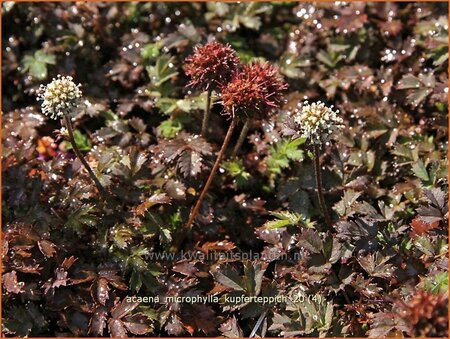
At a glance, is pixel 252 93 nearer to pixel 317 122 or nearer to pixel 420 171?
pixel 317 122

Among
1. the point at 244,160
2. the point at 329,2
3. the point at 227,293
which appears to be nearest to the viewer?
the point at 227,293

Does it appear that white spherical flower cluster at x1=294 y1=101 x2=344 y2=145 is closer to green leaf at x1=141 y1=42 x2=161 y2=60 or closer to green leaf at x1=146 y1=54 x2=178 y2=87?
green leaf at x1=146 y1=54 x2=178 y2=87

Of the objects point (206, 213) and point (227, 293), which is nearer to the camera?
point (227, 293)

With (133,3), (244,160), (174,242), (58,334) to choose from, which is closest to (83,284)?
(58,334)

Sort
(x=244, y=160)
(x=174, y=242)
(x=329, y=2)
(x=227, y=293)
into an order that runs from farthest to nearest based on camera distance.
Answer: (x=329, y=2), (x=244, y=160), (x=174, y=242), (x=227, y=293)

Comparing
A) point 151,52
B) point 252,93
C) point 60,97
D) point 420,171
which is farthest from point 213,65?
point 420,171

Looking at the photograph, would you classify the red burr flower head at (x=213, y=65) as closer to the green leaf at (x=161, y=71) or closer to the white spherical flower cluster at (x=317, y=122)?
the white spherical flower cluster at (x=317, y=122)

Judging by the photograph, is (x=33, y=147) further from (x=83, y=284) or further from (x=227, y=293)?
(x=227, y=293)

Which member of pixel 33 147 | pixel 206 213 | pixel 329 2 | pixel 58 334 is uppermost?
pixel 329 2

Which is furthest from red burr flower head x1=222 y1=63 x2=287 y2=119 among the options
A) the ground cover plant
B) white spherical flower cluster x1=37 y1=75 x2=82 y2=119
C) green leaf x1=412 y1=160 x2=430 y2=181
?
green leaf x1=412 y1=160 x2=430 y2=181
